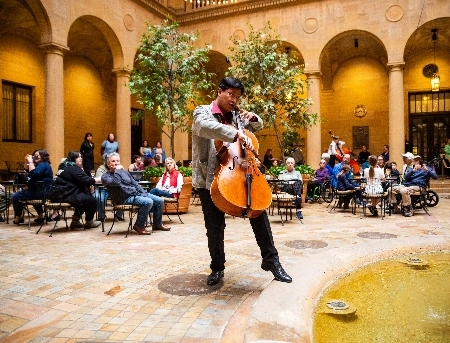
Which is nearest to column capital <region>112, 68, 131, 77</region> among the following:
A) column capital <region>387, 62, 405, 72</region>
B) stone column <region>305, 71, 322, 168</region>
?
stone column <region>305, 71, 322, 168</region>

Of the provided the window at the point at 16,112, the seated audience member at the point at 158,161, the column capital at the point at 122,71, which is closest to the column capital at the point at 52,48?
the column capital at the point at 122,71

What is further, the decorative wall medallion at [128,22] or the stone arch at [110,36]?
the decorative wall medallion at [128,22]

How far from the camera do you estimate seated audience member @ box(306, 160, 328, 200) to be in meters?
12.2

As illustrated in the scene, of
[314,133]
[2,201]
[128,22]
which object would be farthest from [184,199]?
[128,22]

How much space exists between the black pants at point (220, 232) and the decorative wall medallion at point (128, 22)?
536 inches

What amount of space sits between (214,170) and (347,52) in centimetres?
1818

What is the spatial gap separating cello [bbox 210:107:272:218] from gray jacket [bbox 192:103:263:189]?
117 mm

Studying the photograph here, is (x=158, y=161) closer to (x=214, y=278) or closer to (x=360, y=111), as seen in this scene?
(x=214, y=278)

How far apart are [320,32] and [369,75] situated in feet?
17.8

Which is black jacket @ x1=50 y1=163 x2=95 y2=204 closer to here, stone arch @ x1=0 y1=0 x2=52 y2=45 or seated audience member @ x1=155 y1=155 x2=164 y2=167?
seated audience member @ x1=155 y1=155 x2=164 y2=167

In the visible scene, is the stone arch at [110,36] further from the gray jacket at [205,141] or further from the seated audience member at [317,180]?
the gray jacket at [205,141]

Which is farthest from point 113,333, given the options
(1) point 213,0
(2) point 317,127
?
(1) point 213,0

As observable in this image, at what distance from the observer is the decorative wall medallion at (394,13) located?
572 inches

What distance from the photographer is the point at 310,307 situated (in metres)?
2.93
